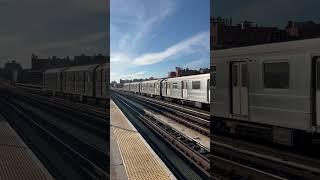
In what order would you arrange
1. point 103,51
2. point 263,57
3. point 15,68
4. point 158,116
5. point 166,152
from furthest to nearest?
point 158,116 < point 166,152 < point 263,57 < point 103,51 < point 15,68

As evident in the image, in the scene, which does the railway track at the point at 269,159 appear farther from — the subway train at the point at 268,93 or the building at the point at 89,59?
the building at the point at 89,59

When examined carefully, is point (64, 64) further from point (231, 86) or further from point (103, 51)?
point (231, 86)

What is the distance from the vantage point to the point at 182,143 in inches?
183

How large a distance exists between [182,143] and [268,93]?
5.24 feet

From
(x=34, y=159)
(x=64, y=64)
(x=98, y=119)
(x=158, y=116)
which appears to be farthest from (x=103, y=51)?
(x=158, y=116)

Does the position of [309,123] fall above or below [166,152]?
above

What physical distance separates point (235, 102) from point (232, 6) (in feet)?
3.21

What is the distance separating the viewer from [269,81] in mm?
3604

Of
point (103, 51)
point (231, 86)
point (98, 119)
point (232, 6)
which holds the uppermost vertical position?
point (232, 6)

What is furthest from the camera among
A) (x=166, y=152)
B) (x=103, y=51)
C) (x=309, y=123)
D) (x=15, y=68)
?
(x=166, y=152)

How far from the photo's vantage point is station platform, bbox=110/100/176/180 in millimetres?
4106

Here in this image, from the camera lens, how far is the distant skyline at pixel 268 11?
2.78m

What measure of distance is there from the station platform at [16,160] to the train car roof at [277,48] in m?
1.65

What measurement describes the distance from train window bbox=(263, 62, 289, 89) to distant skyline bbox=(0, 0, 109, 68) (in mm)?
1599
